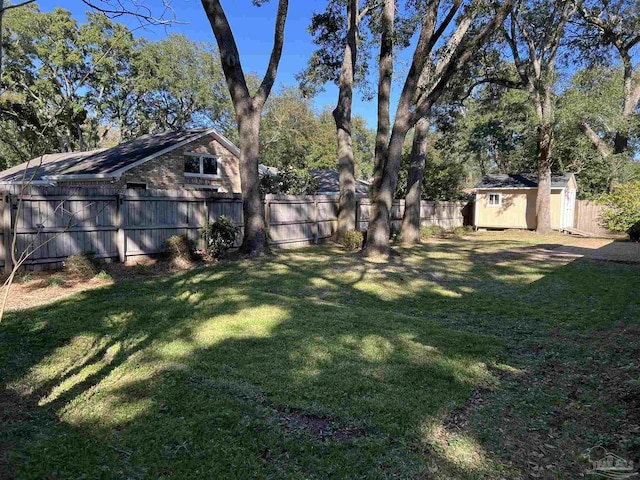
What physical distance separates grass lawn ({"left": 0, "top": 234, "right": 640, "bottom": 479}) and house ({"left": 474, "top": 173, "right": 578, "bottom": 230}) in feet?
54.0

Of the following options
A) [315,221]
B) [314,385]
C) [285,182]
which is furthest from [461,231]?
[314,385]

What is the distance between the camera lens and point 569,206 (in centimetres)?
2264

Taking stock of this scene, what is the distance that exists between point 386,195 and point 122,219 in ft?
22.2

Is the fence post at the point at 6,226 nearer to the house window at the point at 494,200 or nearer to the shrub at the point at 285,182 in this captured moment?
the shrub at the point at 285,182

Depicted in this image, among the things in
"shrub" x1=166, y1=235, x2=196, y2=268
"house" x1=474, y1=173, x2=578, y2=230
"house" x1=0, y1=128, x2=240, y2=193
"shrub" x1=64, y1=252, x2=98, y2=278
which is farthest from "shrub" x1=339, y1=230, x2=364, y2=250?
"house" x1=474, y1=173, x2=578, y2=230

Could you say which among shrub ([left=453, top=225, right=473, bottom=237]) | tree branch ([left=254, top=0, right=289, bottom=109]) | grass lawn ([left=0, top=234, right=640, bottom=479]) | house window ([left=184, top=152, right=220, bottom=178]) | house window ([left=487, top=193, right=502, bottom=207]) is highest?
tree branch ([left=254, top=0, right=289, bottom=109])

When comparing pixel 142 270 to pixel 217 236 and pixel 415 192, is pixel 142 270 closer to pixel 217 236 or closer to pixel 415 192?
pixel 217 236

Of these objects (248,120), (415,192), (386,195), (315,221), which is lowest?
(315,221)

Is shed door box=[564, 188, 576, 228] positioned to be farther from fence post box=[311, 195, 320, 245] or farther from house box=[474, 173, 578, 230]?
fence post box=[311, 195, 320, 245]

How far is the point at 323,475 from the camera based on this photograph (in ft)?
7.98

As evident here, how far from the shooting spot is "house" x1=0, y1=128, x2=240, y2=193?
1612 centimetres

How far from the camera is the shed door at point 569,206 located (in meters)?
22.2

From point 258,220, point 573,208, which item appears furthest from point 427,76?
point 573,208

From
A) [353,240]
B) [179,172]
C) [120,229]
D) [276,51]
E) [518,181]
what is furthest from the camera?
[518,181]
